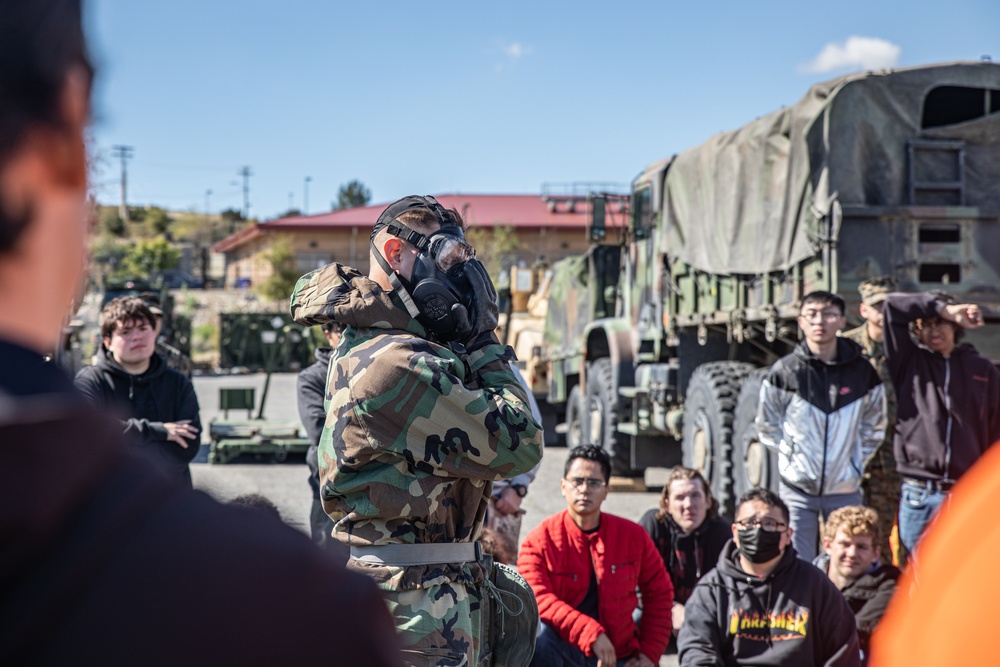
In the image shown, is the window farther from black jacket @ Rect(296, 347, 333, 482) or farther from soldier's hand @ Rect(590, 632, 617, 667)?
soldier's hand @ Rect(590, 632, 617, 667)

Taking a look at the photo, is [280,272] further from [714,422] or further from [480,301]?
[480,301]

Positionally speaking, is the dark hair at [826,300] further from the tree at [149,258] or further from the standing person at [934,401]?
the tree at [149,258]

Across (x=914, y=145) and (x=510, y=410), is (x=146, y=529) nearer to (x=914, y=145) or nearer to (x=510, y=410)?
(x=510, y=410)

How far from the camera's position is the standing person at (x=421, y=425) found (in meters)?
2.68

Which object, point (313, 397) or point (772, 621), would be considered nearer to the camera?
point (772, 621)

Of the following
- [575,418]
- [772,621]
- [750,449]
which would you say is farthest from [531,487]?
[772,621]

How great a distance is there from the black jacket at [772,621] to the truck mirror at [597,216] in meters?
7.48

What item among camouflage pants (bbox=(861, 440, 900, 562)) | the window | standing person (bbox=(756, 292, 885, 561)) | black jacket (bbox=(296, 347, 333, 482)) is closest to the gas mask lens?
black jacket (bbox=(296, 347, 333, 482))

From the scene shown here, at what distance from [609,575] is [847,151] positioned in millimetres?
3875

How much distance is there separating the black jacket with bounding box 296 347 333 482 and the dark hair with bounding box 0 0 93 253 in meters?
4.47

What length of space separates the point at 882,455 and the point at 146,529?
6631mm

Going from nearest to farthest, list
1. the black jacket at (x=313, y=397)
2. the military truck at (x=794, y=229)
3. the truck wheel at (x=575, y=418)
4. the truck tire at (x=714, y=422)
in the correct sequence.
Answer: the black jacket at (x=313, y=397), the military truck at (x=794, y=229), the truck tire at (x=714, y=422), the truck wheel at (x=575, y=418)

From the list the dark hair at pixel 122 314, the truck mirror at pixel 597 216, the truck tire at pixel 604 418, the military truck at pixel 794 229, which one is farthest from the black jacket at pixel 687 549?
the truck mirror at pixel 597 216

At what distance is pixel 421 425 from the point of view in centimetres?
268
